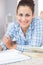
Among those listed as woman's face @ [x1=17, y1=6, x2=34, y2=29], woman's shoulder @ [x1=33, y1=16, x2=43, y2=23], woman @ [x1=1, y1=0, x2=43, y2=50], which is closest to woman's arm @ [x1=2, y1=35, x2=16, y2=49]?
woman @ [x1=1, y1=0, x2=43, y2=50]

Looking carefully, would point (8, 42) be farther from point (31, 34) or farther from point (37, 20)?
point (37, 20)

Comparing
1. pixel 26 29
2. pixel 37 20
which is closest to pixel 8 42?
pixel 26 29

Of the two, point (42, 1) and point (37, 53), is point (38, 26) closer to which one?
point (37, 53)

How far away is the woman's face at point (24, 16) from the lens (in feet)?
4.68

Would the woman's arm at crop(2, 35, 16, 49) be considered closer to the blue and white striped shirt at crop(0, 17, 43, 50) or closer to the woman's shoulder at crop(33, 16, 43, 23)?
the blue and white striped shirt at crop(0, 17, 43, 50)

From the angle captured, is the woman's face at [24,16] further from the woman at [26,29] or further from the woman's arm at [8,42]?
the woman's arm at [8,42]

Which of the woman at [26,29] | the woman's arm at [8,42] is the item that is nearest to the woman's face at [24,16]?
the woman at [26,29]

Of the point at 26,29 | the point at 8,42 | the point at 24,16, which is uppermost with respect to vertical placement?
the point at 24,16

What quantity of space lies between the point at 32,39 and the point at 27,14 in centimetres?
24

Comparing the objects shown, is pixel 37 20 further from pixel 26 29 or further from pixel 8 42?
pixel 8 42

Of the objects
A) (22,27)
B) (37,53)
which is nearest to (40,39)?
(22,27)

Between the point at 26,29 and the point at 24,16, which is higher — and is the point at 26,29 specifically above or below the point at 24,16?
below

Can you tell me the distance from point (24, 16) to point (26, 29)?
133 millimetres

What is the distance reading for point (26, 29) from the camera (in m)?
1.51
